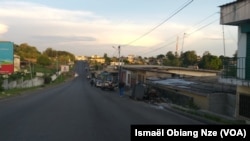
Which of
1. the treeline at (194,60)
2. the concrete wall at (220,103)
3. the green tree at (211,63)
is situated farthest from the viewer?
the treeline at (194,60)

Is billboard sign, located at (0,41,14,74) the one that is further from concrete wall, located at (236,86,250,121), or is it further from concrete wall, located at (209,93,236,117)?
concrete wall, located at (236,86,250,121)

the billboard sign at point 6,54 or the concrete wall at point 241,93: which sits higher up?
the billboard sign at point 6,54

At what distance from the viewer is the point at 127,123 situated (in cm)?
1834

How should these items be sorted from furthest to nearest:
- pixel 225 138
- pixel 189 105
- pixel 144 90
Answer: pixel 144 90, pixel 189 105, pixel 225 138

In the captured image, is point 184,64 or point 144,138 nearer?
point 144,138

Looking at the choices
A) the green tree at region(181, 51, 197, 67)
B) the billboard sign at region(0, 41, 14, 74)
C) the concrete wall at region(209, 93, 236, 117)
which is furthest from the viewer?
the green tree at region(181, 51, 197, 67)

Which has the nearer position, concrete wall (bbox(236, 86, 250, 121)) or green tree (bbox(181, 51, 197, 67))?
concrete wall (bbox(236, 86, 250, 121))

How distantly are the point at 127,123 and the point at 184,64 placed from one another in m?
88.0

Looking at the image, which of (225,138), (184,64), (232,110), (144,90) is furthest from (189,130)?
(184,64)

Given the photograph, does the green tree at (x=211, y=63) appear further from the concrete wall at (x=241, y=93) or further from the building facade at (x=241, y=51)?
the building facade at (x=241, y=51)

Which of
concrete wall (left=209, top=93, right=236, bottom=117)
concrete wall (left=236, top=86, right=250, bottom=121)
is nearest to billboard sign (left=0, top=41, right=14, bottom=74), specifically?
concrete wall (left=209, top=93, right=236, bottom=117)

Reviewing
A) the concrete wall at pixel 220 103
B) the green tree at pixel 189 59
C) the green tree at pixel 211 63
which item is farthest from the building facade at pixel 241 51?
the green tree at pixel 189 59

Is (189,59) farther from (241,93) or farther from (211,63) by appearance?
(241,93)

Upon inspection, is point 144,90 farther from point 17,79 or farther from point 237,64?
point 17,79
